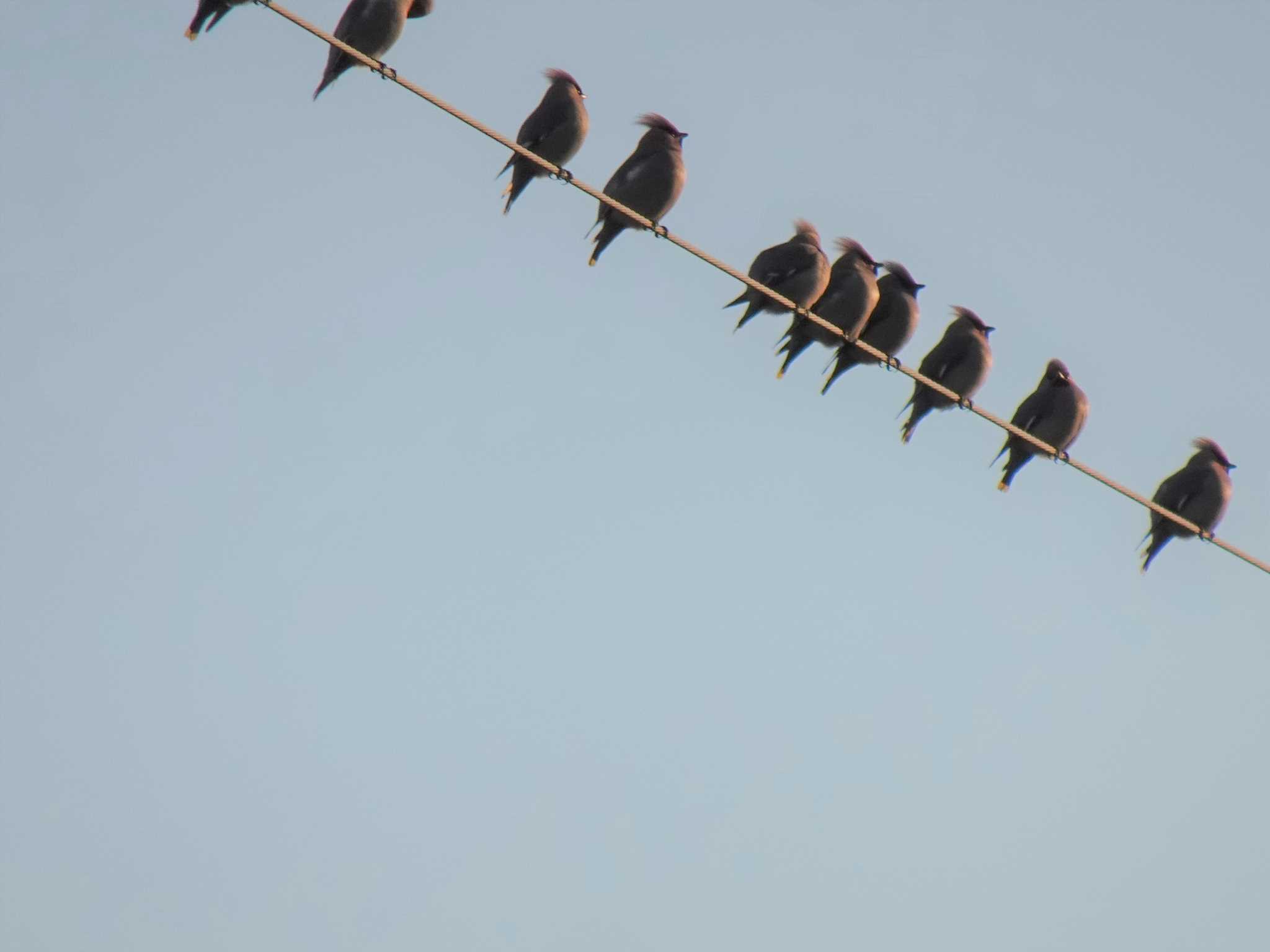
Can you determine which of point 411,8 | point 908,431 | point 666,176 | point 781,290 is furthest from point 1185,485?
point 411,8

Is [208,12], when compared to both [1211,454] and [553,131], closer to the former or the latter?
[553,131]

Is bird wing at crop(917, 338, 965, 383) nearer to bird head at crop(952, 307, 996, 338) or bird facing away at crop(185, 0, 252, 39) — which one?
bird head at crop(952, 307, 996, 338)

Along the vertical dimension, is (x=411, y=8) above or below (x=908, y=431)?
above

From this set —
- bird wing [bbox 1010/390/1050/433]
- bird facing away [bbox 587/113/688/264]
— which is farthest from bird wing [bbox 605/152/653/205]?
bird wing [bbox 1010/390/1050/433]

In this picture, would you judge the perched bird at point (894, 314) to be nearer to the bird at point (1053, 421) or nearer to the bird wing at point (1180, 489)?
the bird at point (1053, 421)

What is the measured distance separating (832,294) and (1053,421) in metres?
1.54

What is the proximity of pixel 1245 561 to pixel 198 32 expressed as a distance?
5423 mm

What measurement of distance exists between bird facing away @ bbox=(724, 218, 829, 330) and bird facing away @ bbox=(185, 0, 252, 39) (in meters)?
3.13

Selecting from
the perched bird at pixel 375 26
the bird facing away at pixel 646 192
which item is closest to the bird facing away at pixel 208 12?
the perched bird at pixel 375 26

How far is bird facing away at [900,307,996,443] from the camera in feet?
35.7

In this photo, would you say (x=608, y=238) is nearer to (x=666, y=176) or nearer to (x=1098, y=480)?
(x=666, y=176)

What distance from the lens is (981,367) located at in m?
10.9

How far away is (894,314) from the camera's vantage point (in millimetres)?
10680

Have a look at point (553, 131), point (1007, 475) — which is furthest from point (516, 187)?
point (1007, 475)
